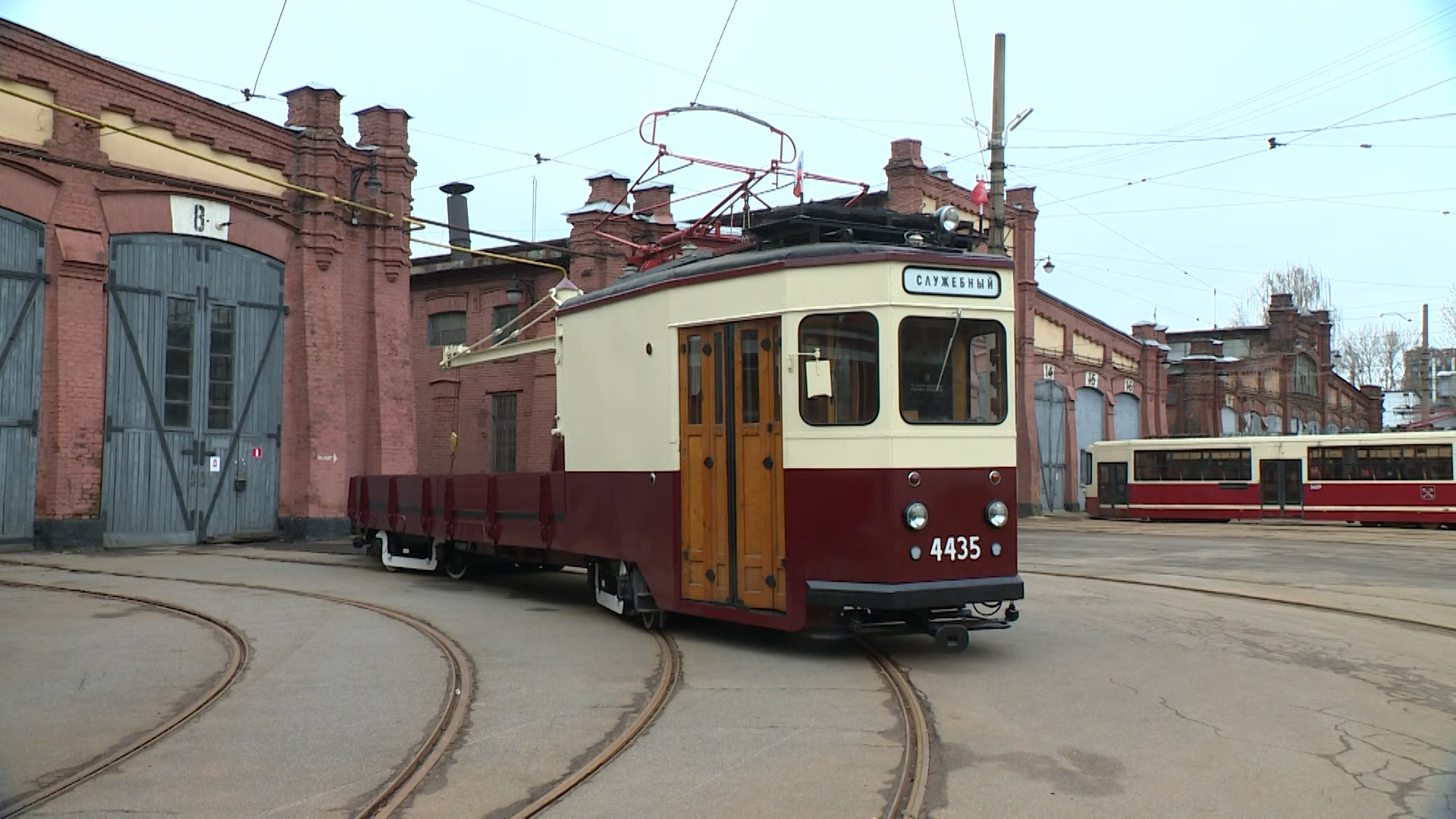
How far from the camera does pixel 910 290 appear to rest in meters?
8.66

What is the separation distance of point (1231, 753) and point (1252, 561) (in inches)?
557

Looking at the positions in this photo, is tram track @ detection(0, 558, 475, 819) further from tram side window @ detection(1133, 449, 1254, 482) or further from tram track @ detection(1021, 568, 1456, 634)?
tram side window @ detection(1133, 449, 1254, 482)

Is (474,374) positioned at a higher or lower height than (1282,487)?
higher

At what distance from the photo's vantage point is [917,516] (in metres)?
8.47

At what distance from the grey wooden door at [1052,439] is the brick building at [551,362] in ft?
0.17

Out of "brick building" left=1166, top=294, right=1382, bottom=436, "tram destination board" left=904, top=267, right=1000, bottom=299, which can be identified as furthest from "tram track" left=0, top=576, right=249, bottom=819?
"brick building" left=1166, top=294, right=1382, bottom=436

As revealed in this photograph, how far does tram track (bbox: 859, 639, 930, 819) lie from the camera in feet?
16.7

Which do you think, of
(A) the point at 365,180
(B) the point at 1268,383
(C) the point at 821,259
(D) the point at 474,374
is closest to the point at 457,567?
(C) the point at 821,259

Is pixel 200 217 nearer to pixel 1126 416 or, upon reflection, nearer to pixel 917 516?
pixel 917 516

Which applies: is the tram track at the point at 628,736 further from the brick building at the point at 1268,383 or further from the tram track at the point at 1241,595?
the brick building at the point at 1268,383

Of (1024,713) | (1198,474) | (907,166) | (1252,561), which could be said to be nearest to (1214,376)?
(1198,474)

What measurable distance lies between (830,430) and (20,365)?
15221 millimetres

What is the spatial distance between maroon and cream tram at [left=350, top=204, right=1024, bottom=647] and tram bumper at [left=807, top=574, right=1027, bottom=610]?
0.5 inches

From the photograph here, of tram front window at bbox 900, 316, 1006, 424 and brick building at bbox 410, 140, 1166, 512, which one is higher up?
brick building at bbox 410, 140, 1166, 512
